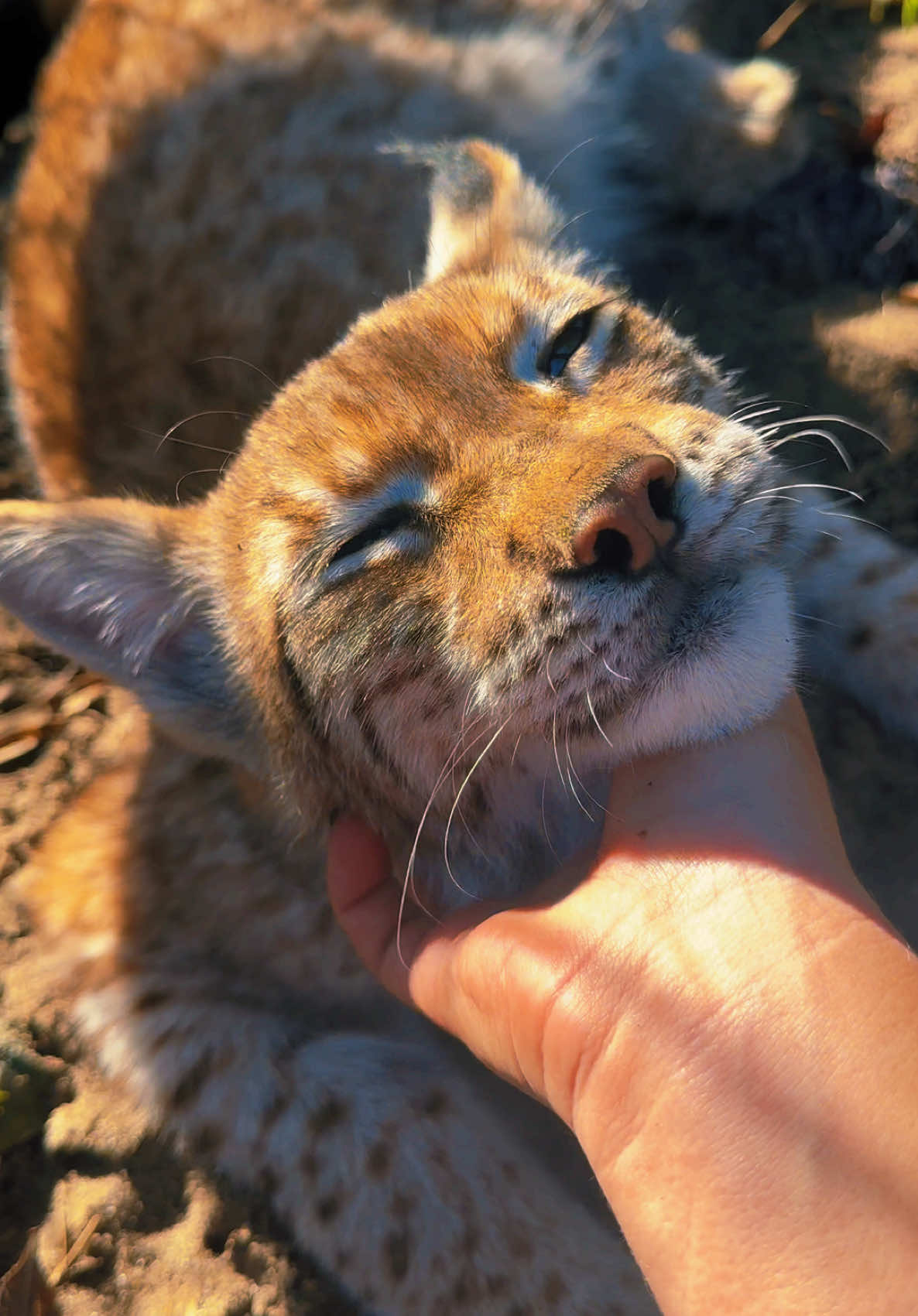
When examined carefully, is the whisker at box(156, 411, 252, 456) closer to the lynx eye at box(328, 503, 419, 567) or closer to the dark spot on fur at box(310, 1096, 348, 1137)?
the lynx eye at box(328, 503, 419, 567)

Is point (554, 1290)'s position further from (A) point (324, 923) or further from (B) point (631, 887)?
(B) point (631, 887)

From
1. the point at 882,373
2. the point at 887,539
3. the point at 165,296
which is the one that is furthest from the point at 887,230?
the point at 165,296

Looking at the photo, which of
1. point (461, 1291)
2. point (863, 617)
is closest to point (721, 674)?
point (863, 617)

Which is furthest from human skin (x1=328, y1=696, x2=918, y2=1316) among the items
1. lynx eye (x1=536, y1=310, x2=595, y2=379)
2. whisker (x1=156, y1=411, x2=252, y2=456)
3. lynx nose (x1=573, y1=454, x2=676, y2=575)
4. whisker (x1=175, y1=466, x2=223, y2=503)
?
whisker (x1=156, y1=411, x2=252, y2=456)

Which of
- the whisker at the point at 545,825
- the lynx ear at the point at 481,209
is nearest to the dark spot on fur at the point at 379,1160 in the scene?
the whisker at the point at 545,825

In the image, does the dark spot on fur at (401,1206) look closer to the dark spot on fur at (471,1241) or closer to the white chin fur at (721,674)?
the dark spot on fur at (471,1241)

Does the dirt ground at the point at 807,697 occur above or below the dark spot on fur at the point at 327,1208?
above
